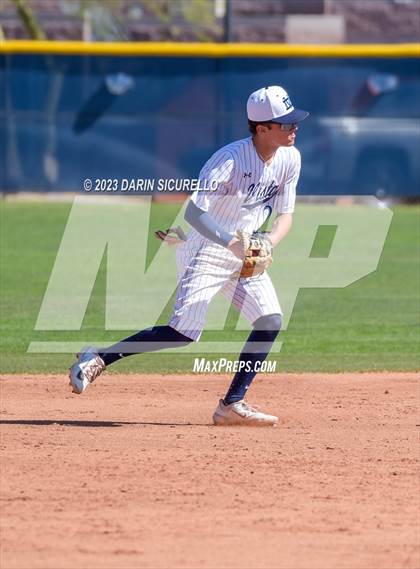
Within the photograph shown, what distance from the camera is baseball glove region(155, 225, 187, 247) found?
7211 millimetres

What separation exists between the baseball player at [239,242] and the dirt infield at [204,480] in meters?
0.45

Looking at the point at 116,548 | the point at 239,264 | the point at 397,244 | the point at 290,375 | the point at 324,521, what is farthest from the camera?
the point at 397,244

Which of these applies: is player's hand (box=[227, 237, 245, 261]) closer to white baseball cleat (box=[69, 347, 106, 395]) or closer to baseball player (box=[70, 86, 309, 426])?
baseball player (box=[70, 86, 309, 426])

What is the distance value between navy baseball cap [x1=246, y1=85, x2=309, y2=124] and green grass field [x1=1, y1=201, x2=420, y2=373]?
3043 mm

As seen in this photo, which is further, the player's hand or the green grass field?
the green grass field

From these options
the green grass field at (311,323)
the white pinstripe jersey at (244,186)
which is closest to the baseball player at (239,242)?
the white pinstripe jersey at (244,186)

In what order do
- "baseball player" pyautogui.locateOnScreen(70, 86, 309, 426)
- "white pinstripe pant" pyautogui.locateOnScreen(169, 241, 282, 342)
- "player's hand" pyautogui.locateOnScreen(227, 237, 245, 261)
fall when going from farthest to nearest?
1. "white pinstripe pant" pyautogui.locateOnScreen(169, 241, 282, 342)
2. "baseball player" pyautogui.locateOnScreen(70, 86, 309, 426)
3. "player's hand" pyautogui.locateOnScreen(227, 237, 245, 261)

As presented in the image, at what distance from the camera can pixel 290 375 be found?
30.2 feet

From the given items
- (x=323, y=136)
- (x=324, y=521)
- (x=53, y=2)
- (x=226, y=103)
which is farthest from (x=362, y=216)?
(x=53, y=2)

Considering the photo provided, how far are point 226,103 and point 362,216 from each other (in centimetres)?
322

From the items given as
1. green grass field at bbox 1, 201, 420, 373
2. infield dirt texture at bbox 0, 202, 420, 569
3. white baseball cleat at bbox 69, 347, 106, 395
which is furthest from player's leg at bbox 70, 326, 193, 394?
green grass field at bbox 1, 201, 420, 373

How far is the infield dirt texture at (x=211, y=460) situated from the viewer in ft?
16.0

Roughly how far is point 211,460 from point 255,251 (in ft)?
4.09

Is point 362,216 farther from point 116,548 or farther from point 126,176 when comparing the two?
point 116,548
